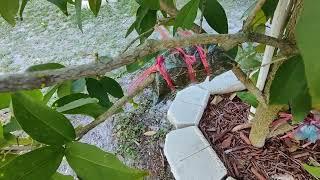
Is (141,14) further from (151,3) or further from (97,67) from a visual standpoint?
(97,67)

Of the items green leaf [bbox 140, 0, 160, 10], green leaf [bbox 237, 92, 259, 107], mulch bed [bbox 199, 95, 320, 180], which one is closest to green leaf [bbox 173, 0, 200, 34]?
green leaf [bbox 140, 0, 160, 10]

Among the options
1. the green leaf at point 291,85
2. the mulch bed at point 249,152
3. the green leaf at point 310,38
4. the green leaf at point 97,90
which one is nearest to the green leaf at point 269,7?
the green leaf at point 291,85

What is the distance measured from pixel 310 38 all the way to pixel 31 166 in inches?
9.4

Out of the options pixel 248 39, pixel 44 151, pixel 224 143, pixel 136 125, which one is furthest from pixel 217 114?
pixel 44 151

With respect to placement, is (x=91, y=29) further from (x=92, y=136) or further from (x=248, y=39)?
(x=248, y=39)

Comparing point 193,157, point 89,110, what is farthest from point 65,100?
point 193,157

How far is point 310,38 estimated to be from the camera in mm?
130

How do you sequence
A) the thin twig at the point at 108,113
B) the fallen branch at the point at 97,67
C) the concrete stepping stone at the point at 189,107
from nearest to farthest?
the fallen branch at the point at 97,67 → the thin twig at the point at 108,113 → the concrete stepping stone at the point at 189,107

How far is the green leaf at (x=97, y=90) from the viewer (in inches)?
22.2

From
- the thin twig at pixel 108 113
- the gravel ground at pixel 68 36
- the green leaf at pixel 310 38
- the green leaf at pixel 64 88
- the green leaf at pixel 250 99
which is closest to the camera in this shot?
the green leaf at pixel 310 38

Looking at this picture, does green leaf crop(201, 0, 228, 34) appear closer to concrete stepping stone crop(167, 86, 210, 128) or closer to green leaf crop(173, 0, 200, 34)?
green leaf crop(173, 0, 200, 34)

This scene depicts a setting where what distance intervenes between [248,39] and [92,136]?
1179mm

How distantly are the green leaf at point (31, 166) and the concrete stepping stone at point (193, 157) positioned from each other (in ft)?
2.22

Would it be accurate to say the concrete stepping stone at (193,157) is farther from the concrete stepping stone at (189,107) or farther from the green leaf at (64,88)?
the green leaf at (64,88)
